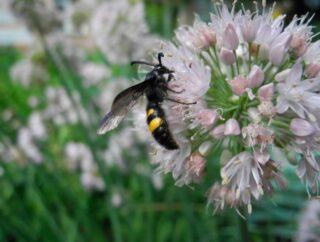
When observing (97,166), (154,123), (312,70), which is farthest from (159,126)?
(97,166)

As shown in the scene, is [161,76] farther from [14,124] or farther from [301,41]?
[14,124]

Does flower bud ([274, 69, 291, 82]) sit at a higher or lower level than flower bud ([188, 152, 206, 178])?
higher

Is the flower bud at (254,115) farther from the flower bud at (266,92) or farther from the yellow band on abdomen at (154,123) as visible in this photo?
the yellow band on abdomen at (154,123)

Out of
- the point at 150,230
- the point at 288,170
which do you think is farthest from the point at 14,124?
the point at 288,170

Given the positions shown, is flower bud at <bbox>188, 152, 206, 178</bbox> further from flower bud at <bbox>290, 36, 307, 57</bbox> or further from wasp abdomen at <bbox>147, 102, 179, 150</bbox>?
flower bud at <bbox>290, 36, 307, 57</bbox>

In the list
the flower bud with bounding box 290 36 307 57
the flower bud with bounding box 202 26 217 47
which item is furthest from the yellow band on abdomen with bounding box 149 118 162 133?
the flower bud with bounding box 290 36 307 57
